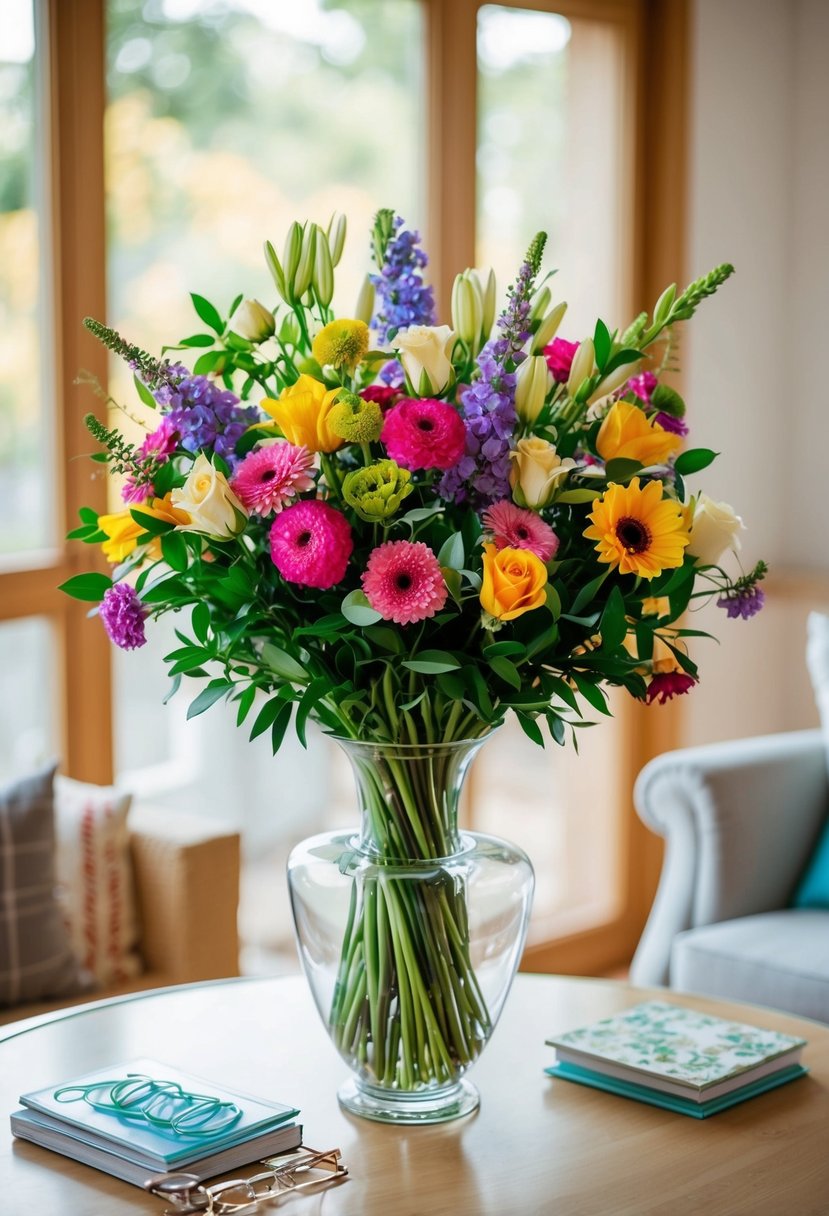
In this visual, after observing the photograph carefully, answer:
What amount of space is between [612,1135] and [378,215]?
0.88 metres

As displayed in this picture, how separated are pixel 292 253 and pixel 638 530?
1.32ft

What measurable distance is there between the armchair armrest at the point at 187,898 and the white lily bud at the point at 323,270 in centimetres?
121

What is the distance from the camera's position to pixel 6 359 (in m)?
2.63

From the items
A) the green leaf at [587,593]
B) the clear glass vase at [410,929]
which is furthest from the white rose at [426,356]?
the clear glass vase at [410,929]

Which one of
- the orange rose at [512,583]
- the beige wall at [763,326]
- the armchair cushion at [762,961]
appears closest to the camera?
the orange rose at [512,583]

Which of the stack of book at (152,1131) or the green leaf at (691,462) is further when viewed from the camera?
the green leaf at (691,462)

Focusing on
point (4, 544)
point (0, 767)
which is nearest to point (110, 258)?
point (4, 544)

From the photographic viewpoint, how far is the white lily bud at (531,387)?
4.32 feet

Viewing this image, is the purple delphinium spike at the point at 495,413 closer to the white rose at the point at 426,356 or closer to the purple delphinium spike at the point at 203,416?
the white rose at the point at 426,356

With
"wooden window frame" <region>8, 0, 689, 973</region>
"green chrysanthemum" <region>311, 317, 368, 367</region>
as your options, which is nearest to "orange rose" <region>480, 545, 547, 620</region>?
"green chrysanthemum" <region>311, 317, 368, 367</region>

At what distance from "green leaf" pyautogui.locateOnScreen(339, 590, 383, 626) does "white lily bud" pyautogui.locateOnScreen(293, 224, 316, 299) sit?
30cm

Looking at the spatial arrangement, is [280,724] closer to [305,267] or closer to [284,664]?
[284,664]

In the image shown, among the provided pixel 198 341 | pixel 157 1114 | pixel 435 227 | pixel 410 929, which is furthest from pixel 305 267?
pixel 435 227

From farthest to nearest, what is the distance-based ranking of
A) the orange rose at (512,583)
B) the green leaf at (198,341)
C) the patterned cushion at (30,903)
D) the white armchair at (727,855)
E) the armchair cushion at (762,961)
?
the white armchair at (727,855) → the armchair cushion at (762,961) → the patterned cushion at (30,903) → the green leaf at (198,341) → the orange rose at (512,583)
